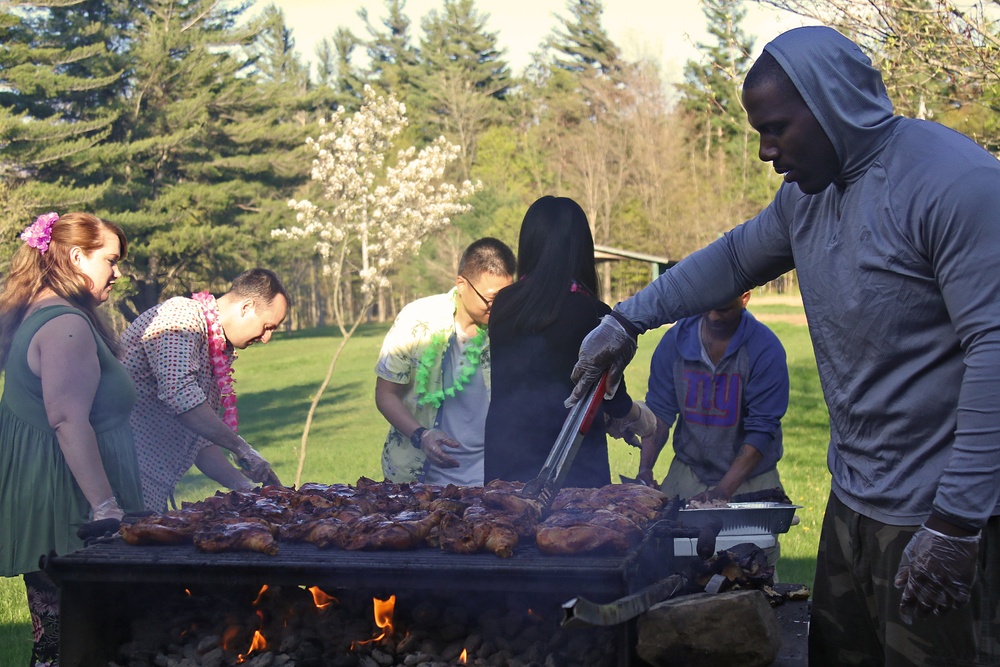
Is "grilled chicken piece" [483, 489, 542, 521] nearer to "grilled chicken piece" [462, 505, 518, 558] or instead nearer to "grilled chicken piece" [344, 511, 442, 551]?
"grilled chicken piece" [462, 505, 518, 558]

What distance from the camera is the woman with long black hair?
4.03 meters

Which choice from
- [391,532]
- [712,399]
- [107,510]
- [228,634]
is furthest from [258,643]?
[712,399]

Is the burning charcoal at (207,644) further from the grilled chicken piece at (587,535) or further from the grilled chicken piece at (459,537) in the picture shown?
the grilled chicken piece at (587,535)

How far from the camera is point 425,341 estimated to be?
493cm

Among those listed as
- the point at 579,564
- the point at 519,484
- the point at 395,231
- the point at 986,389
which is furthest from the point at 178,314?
the point at 395,231

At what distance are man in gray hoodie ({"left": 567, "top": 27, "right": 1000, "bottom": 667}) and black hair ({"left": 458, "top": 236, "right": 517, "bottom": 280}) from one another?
90.1 inches

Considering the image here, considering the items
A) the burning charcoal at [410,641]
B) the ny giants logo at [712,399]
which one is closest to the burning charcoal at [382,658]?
the burning charcoal at [410,641]

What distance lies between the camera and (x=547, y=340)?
4031 mm

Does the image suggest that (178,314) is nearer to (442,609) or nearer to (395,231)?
(442,609)

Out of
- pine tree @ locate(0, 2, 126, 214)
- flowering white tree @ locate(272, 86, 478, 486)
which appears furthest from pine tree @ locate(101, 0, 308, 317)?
flowering white tree @ locate(272, 86, 478, 486)

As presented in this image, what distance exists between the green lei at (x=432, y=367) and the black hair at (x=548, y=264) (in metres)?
0.90

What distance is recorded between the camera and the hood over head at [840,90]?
2.37 meters

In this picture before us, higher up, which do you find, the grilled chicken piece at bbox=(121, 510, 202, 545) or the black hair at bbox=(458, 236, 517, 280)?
the black hair at bbox=(458, 236, 517, 280)

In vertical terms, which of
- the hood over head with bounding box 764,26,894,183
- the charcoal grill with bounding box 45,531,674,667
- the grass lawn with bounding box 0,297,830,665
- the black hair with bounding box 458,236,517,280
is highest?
the hood over head with bounding box 764,26,894,183
